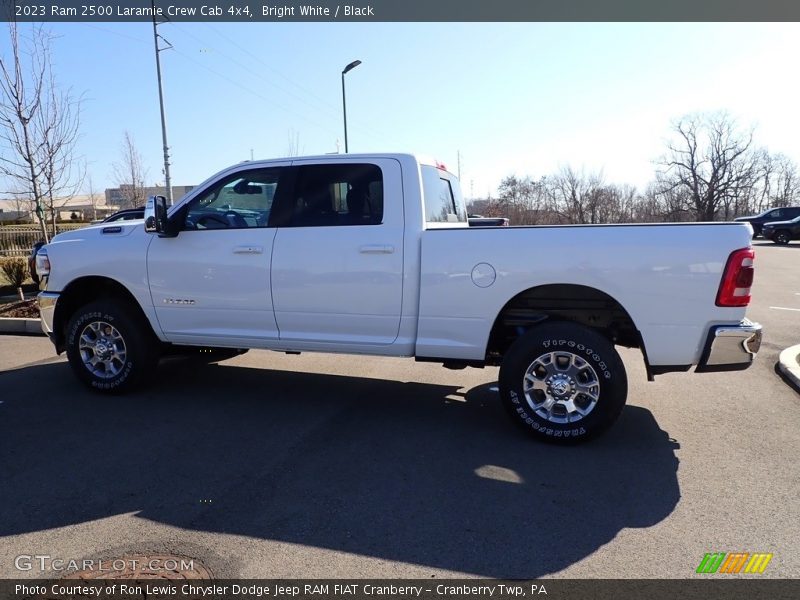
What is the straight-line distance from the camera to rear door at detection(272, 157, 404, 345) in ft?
14.8

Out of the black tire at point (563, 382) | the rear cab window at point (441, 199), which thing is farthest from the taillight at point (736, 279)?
the rear cab window at point (441, 199)

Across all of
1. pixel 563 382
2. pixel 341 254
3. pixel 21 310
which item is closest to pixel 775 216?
pixel 563 382

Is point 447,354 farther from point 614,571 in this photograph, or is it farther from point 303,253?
point 614,571

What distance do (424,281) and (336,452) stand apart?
144 cm

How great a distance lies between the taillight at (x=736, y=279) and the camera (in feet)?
12.2

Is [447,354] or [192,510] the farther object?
[447,354]

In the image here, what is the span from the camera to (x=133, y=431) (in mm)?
4508

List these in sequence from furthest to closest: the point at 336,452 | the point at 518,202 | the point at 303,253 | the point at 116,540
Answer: the point at 518,202 < the point at 303,253 < the point at 336,452 < the point at 116,540

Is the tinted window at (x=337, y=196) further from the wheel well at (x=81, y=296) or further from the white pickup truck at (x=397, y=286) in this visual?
the wheel well at (x=81, y=296)

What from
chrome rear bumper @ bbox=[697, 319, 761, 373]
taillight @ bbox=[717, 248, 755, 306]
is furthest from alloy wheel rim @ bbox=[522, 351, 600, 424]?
taillight @ bbox=[717, 248, 755, 306]

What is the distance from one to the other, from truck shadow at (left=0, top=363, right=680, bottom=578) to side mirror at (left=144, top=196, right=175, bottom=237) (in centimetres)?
160

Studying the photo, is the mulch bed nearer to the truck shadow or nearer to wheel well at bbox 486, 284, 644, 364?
the truck shadow

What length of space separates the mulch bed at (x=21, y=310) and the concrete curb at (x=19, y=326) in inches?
15.3

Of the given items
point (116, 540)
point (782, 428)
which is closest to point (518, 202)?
point (782, 428)
